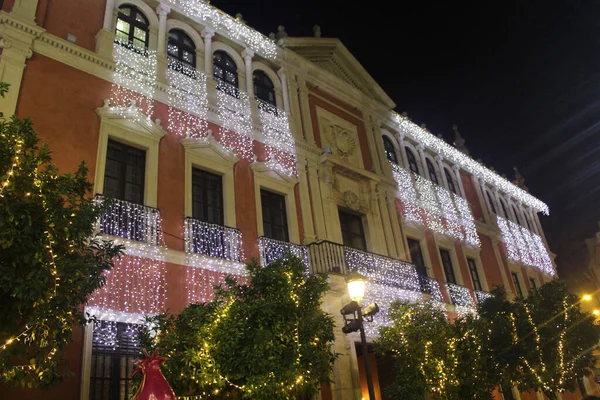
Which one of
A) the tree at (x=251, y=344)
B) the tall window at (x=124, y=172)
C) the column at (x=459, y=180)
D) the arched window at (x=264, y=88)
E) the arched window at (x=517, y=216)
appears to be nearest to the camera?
the tree at (x=251, y=344)

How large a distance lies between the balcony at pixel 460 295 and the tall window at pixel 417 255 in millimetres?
1106

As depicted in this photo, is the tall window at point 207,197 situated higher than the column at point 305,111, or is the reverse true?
the column at point 305,111

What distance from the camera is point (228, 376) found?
6543mm

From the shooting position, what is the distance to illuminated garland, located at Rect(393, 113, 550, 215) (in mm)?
18000

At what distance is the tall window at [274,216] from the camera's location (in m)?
11.4

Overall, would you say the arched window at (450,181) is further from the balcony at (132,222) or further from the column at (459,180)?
the balcony at (132,222)

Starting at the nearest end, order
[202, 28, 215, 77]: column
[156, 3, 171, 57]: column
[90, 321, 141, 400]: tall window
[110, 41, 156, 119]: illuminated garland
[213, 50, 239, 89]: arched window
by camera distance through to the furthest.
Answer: [90, 321, 141, 400]: tall window < [110, 41, 156, 119]: illuminated garland < [156, 3, 171, 57]: column < [202, 28, 215, 77]: column < [213, 50, 239, 89]: arched window

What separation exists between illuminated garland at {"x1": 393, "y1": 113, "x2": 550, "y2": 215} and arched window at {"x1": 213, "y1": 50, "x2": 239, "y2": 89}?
22.9 feet

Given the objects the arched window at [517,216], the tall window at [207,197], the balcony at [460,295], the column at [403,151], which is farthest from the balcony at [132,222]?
the arched window at [517,216]

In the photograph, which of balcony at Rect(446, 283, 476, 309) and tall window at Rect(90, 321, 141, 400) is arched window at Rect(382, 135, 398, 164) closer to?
balcony at Rect(446, 283, 476, 309)

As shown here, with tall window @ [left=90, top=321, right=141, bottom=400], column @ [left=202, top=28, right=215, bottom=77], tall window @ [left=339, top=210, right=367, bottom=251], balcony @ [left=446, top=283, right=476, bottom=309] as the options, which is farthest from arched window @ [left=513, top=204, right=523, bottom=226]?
tall window @ [left=90, top=321, right=141, bottom=400]

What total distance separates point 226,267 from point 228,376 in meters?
3.31

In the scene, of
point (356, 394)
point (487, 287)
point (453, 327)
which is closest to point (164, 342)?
point (356, 394)

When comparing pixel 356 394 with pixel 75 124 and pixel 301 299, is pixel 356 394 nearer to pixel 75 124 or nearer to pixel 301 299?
pixel 301 299
